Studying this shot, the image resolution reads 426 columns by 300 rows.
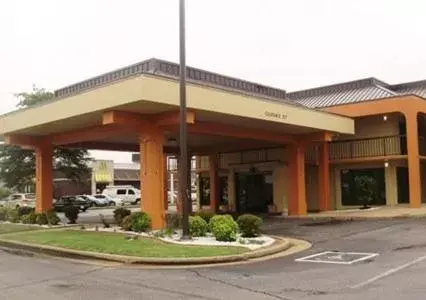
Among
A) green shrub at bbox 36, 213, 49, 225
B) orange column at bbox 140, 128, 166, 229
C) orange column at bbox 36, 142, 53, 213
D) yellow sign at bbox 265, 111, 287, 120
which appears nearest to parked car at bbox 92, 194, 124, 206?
orange column at bbox 36, 142, 53, 213

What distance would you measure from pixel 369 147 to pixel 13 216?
19.8 meters

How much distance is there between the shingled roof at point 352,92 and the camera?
35.5 metres

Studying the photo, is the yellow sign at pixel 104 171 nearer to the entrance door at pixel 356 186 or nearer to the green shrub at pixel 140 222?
the entrance door at pixel 356 186

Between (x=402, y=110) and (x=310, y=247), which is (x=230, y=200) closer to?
(x=402, y=110)

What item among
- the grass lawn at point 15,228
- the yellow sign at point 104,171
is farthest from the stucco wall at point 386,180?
the yellow sign at point 104,171

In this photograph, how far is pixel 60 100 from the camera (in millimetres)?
22516

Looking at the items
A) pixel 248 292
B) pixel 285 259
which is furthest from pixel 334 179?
pixel 248 292

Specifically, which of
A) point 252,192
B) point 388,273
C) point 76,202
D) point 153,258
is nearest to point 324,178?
point 252,192

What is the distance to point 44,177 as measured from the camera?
94.5 feet

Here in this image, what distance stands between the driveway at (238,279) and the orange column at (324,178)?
1811 cm

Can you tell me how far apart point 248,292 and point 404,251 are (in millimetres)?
6247

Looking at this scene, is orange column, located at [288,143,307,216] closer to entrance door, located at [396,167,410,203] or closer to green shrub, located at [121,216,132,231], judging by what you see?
entrance door, located at [396,167,410,203]

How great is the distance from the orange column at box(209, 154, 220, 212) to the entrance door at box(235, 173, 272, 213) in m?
1.47

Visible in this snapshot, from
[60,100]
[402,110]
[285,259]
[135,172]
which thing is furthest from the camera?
[135,172]
